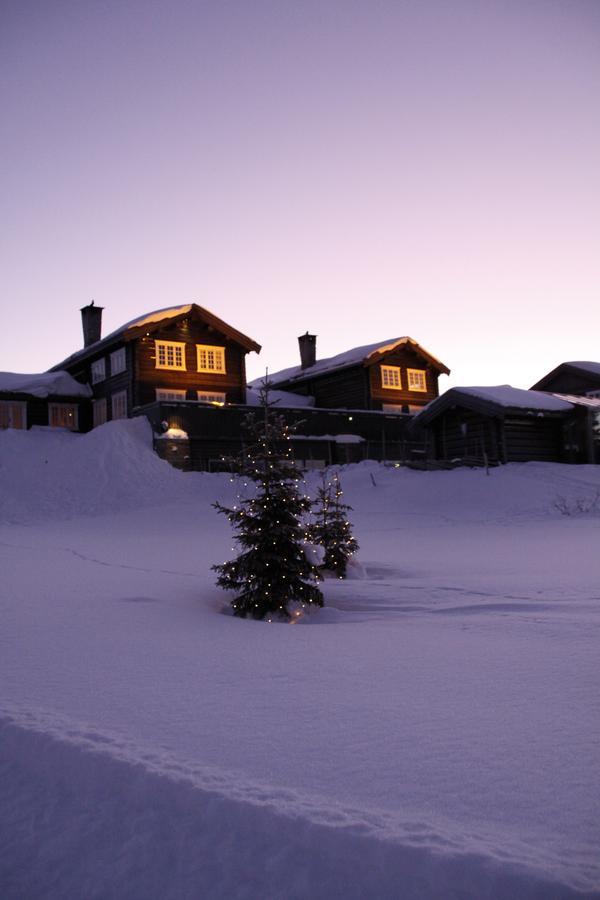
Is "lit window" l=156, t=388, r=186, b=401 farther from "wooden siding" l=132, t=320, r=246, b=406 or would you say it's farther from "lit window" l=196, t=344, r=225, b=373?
"lit window" l=196, t=344, r=225, b=373

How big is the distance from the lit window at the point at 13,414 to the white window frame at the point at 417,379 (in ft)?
72.0

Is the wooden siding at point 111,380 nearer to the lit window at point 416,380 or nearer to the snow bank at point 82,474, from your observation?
the snow bank at point 82,474

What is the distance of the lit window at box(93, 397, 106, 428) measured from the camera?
3394 centimetres

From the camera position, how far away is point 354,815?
260 cm

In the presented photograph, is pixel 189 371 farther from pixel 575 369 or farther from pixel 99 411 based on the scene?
pixel 575 369

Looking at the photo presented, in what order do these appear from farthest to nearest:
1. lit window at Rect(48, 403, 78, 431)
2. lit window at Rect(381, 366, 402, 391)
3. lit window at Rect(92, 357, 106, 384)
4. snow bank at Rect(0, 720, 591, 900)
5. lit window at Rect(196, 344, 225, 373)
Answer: lit window at Rect(381, 366, 402, 391) → lit window at Rect(92, 357, 106, 384) → lit window at Rect(48, 403, 78, 431) → lit window at Rect(196, 344, 225, 373) → snow bank at Rect(0, 720, 591, 900)

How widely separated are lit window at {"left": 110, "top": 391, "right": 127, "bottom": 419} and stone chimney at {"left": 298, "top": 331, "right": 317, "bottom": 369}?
46.3 feet

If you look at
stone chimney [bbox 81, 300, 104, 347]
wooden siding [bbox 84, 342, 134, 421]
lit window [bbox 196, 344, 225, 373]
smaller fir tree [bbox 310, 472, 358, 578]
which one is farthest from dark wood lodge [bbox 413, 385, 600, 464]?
stone chimney [bbox 81, 300, 104, 347]

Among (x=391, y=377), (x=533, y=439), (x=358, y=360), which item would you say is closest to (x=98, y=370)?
(x=358, y=360)

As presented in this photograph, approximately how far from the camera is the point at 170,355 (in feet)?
107

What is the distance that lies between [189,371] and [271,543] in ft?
83.8

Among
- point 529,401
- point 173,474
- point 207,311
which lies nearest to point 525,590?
point 529,401

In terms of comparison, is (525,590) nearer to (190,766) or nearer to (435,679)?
(435,679)

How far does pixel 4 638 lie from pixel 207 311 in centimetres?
2850
